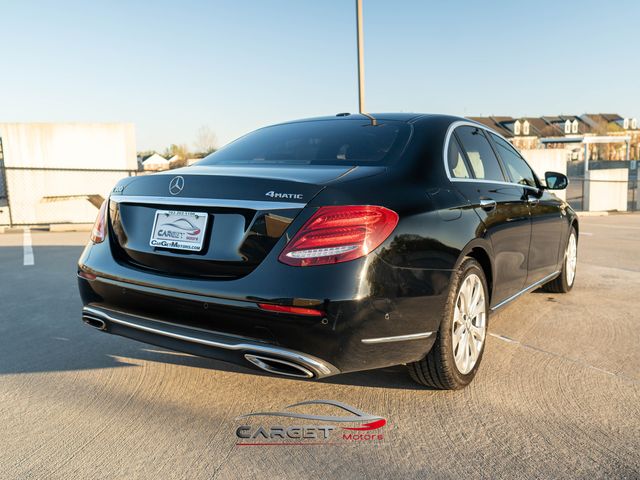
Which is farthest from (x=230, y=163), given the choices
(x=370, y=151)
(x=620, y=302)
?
(x=620, y=302)

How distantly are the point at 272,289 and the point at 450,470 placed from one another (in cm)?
105

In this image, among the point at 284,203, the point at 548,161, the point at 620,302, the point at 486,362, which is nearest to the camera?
the point at 284,203

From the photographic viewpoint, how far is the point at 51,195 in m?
16.6

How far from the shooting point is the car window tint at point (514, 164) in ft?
13.8

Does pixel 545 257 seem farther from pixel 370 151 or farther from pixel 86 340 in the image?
pixel 86 340

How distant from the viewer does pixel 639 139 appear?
85062 mm

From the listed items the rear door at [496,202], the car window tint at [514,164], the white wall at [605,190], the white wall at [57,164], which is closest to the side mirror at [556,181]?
the car window tint at [514,164]

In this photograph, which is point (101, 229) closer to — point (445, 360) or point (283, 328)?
point (283, 328)

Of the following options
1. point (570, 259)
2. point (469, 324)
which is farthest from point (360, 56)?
point (469, 324)

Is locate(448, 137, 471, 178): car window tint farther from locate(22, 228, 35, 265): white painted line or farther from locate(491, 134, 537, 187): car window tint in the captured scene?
→ locate(22, 228, 35, 265): white painted line

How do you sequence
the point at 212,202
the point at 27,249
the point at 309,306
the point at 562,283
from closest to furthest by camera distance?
1. the point at 309,306
2. the point at 212,202
3. the point at 562,283
4. the point at 27,249

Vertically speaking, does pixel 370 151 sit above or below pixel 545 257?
above

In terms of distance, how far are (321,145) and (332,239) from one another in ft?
3.76

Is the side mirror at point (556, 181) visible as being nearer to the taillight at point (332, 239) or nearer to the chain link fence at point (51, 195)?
the taillight at point (332, 239)
